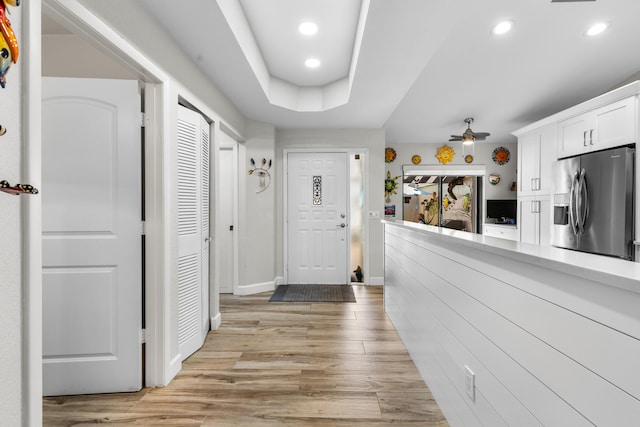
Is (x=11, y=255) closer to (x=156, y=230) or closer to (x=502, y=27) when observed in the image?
(x=156, y=230)

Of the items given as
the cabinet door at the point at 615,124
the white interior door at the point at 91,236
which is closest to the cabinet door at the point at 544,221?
the cabinet door at the point at 615,124

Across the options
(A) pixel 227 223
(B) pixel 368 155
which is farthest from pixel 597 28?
(A) pixel 227 223

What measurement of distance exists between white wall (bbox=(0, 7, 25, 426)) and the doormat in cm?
298

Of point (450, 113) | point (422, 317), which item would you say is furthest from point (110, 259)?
point (450, 113)

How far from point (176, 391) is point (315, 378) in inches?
35.9

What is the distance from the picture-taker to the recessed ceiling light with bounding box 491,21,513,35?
2714 millimetres

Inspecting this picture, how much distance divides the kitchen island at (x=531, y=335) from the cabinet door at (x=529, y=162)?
3.41 m

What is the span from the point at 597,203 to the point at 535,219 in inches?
48.5

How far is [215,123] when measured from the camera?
3.12 metres

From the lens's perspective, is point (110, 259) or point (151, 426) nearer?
point (151, 426)

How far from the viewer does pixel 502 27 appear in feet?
9.06

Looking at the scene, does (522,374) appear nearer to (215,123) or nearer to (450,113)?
(215,123)

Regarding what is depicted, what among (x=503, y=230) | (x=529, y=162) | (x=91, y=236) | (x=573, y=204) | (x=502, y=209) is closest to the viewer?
(x=91, y=236)

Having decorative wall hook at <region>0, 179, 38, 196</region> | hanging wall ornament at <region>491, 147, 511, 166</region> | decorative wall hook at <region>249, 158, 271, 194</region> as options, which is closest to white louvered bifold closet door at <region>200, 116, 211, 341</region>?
decorative wall hook at <region>249, 158, 271, 194</region>
